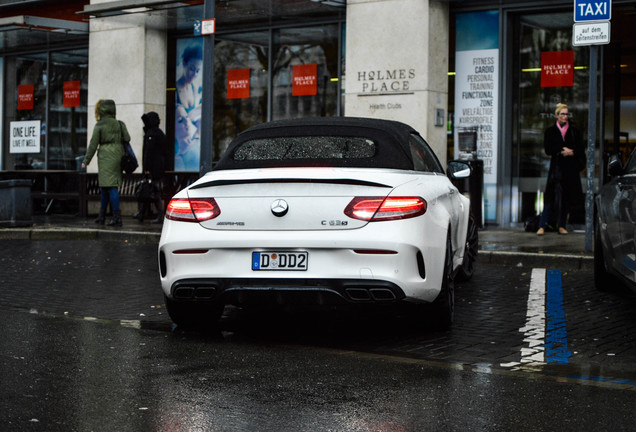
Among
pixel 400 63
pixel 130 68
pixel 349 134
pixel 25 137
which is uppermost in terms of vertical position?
pixel 130 68

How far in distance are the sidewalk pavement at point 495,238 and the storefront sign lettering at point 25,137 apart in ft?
16.2

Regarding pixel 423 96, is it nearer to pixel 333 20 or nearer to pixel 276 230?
pixel 333 20

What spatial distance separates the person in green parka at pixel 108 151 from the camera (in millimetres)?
16250

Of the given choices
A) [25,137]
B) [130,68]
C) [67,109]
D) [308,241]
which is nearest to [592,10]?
[308,241]

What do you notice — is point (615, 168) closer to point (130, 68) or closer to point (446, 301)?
point (446, 301)

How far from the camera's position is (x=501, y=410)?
4.73 meters

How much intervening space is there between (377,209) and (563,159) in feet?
29.2

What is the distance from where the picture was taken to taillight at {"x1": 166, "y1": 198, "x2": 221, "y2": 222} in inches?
256

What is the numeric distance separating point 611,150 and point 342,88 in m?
4.89

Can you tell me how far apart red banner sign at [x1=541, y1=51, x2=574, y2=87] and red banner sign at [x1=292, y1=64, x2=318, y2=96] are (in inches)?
175

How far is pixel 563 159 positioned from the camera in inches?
572

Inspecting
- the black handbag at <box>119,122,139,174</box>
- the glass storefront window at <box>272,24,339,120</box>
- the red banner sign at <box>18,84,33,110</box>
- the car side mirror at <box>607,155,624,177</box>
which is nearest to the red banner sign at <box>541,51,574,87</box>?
the glass storefront window at <box>272,24,339,120</box>

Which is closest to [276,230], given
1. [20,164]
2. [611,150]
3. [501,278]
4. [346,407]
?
[346,407]

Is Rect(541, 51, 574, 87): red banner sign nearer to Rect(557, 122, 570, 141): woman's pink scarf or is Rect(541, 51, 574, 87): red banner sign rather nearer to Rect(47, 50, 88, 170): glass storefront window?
Rect(557, 122, 570, 141): woman's pink scarf
